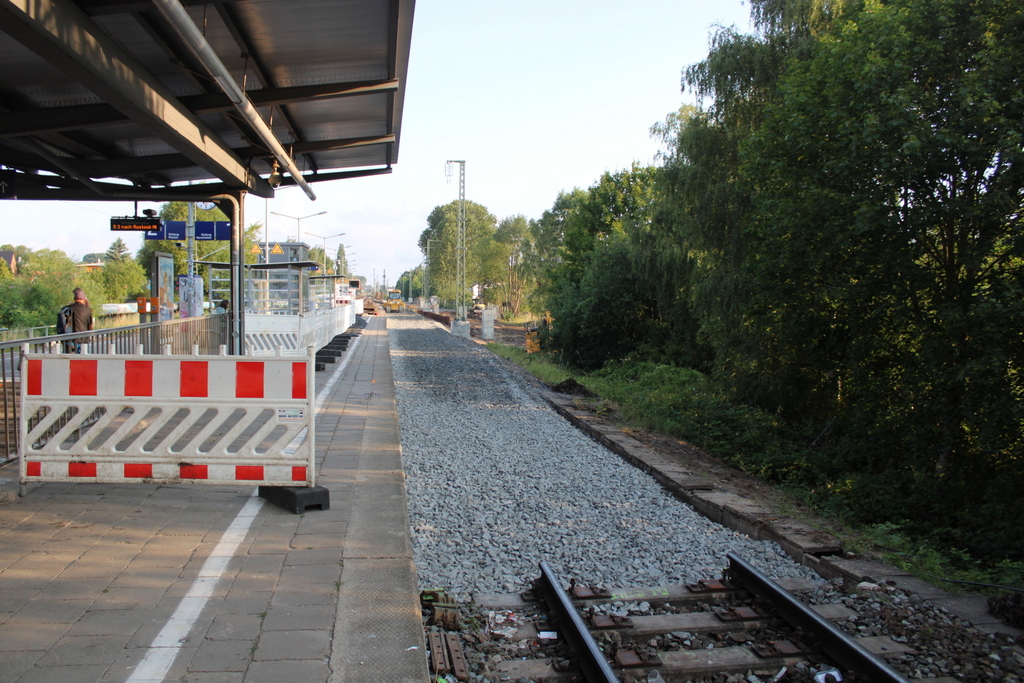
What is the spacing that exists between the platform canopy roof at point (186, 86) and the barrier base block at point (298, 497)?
3.38 meters

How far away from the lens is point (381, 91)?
8.73 meters

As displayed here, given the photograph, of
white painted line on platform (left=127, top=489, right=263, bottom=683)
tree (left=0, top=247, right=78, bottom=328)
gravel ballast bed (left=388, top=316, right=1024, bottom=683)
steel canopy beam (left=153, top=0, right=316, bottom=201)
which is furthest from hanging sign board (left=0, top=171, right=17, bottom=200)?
tree (left=0, top=247, right=78, bottom=328)

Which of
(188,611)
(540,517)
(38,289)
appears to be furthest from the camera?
(38,289)

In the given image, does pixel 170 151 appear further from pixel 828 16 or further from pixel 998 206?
pixel 828 16

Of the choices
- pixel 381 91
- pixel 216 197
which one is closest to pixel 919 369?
pixel 381 91

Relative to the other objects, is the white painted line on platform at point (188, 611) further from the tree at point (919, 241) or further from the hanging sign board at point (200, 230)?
the hanging sign board at point (200, 230)

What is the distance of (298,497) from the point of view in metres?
5.53

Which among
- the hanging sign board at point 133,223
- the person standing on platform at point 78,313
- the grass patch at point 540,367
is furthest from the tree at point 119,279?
the person standing on platform at point 78,313

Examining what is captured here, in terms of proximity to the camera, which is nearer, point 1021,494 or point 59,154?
point 1021,494

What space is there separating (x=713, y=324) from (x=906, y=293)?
26.6 feet

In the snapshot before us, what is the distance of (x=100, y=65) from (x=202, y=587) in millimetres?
4128

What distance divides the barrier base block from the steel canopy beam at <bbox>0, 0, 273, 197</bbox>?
3.50 m

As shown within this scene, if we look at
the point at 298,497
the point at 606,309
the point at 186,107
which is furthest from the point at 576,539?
the point at 606,309

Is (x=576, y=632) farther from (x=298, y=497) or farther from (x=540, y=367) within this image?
(x=540, y=367)
